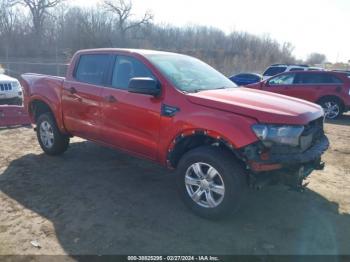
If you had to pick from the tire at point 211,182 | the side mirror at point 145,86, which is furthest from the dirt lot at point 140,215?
the side mirror at point 145,86

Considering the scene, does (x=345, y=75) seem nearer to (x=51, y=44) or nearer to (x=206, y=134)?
(x=206, y=134)

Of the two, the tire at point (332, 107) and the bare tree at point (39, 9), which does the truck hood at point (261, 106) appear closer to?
the tire at point (332, 107)

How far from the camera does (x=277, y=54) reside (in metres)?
60.6

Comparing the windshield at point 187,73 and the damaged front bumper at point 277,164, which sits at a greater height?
the windshield at point 187,73

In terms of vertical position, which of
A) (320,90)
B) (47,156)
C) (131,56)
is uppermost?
(131,56)

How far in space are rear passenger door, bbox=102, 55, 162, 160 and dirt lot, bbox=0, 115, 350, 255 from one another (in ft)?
2.12

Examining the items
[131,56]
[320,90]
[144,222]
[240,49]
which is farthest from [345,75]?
[240,49]

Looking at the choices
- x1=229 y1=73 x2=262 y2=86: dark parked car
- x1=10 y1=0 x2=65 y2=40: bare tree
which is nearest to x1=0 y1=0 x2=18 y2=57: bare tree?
x1=10 y1=0 x2=65 y2=40: bare tree

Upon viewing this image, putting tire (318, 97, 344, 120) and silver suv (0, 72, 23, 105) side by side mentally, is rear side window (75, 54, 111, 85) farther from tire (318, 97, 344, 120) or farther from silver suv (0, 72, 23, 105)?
tire (318, 97, 344, 120)

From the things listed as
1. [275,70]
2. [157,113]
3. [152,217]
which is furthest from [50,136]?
[275,70]

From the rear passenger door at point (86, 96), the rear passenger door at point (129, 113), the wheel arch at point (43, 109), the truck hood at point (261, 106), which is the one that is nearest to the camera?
the truck hood at point (261, 106)

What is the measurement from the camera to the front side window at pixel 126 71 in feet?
14.6

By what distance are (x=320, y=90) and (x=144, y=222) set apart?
9.51 meters

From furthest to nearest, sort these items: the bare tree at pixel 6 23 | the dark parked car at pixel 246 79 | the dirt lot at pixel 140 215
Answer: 1. the bare tree at pixel 6 23
2. the dark parked car at pixel 246 79
3. the dirt lot at pixel 140 215
